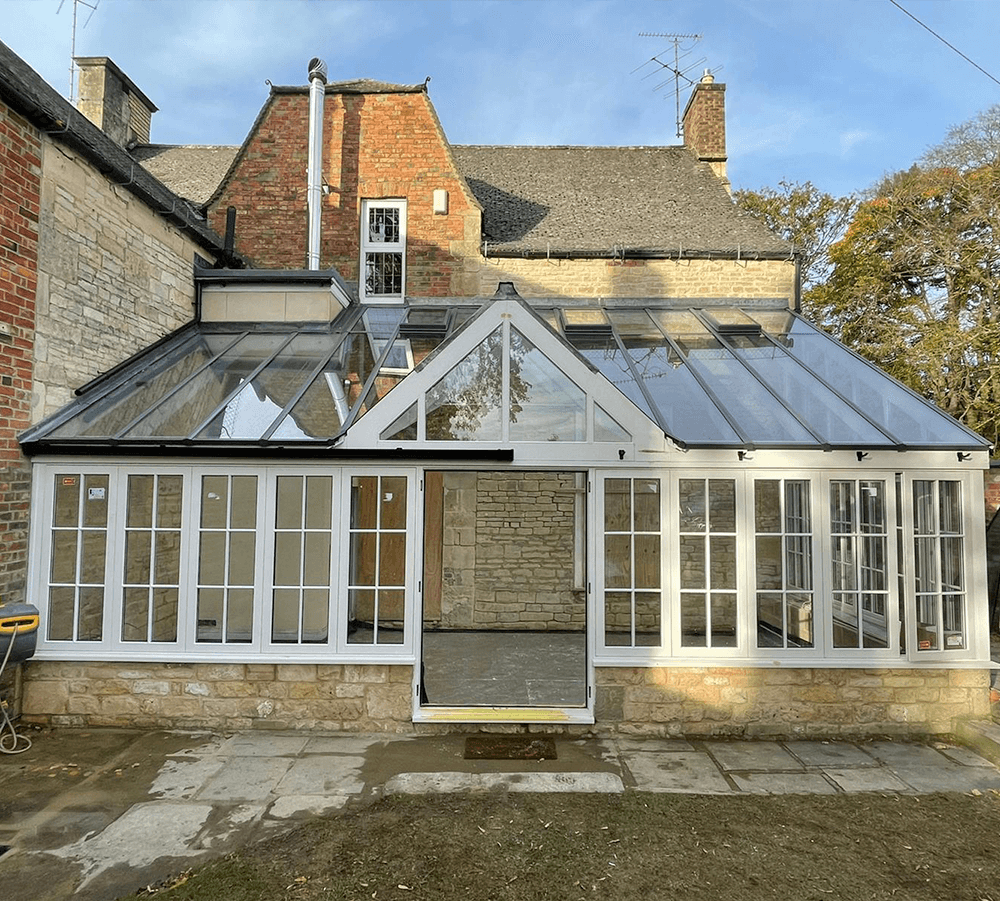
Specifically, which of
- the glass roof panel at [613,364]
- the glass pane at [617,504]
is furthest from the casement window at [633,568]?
the glass roof panel at [613,364]

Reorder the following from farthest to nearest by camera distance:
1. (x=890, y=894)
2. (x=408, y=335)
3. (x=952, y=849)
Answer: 1. (x=408, y=335)
2. (x=952, y=849)
3. (x=890, y=894)

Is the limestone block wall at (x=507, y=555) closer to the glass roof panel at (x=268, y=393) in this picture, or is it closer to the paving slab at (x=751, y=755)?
the glass roof panel at (x=268, y=393)

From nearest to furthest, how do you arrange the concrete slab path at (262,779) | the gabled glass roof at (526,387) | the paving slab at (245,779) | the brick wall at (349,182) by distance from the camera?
the concrete slab path at (262,779) → the paving slab at (245,779) → the gabled glass roof at (526,387) → the brick wall at (349,182)

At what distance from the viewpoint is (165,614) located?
222 inches

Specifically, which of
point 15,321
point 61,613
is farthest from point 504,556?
point 15,321

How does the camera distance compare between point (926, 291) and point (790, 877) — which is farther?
point (926, 291)

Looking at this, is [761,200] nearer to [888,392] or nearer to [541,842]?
[888,392]

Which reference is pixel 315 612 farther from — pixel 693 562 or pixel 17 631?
pixel 693 562

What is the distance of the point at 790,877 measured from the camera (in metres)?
3.58

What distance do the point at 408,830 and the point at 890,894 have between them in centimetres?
273

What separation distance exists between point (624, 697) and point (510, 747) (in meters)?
1.08

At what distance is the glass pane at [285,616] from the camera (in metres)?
5.62

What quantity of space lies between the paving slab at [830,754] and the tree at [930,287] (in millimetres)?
11878

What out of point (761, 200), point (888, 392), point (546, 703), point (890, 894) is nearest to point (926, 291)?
point (761, 200)
